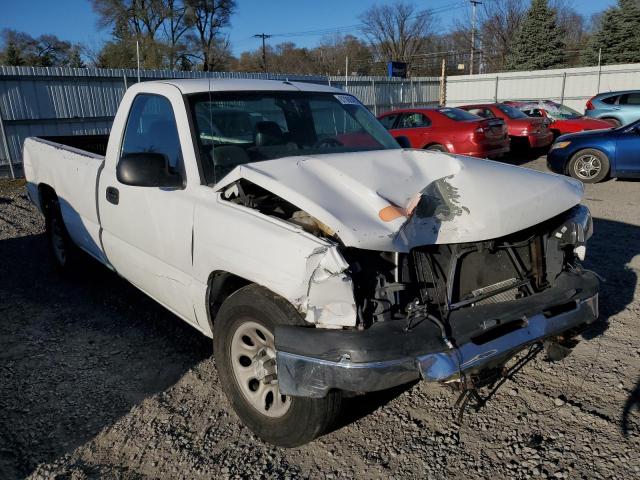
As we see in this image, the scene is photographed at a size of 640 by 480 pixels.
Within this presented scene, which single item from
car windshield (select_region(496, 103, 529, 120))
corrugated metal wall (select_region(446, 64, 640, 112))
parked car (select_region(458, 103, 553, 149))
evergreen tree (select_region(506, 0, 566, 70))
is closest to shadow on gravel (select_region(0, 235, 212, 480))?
parked car (select_region(458, 103, 553, 149))

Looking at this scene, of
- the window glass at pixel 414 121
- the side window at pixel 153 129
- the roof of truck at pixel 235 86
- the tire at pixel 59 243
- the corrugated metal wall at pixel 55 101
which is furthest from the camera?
the corrugated metal wall at pixel 55 101

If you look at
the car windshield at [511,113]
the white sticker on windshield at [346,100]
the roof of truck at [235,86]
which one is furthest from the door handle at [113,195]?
the car windshield at [511,113]

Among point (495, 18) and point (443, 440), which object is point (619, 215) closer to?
point (443, 440)

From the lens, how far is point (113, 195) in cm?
401

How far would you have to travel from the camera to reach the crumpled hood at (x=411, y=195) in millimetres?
2543

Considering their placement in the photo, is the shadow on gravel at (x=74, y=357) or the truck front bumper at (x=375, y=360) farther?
the shadow on gravel at (x=74, y=357)

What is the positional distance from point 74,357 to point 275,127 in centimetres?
227

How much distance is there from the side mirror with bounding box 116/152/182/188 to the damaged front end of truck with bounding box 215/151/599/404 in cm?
51

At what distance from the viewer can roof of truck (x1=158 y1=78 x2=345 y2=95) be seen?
369 centimetres

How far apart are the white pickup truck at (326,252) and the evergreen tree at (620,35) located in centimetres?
4678

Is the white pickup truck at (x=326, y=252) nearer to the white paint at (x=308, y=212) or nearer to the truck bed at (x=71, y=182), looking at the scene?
the white paint at (x=308, y=212)

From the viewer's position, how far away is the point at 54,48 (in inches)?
1677

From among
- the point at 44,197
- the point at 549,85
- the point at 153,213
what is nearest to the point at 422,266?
the point at 153,213

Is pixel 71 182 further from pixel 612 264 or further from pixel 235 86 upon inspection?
pixel 612 264
